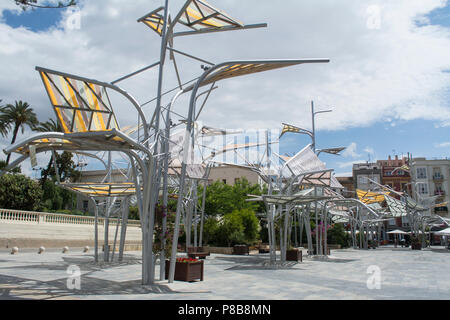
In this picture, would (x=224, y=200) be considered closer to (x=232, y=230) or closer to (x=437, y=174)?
(x=232, y=230)

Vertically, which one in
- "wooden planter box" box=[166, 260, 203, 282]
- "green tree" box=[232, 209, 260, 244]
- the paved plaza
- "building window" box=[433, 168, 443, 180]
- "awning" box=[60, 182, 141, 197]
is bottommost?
the paved plaza

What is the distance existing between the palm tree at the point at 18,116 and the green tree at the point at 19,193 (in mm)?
5893

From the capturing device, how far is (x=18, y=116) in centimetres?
4338

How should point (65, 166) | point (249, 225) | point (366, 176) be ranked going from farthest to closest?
point (366, 176), point (65, 166), point (249, 225)

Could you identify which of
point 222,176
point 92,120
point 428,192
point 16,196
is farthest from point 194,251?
point 428,192

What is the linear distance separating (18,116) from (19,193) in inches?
423

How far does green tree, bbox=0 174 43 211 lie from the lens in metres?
37.0

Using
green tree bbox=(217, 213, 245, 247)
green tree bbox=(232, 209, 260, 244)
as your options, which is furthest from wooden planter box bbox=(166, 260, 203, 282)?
green tree bbox=(232, 209, 260, 244)

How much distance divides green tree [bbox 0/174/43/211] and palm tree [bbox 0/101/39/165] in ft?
19.3

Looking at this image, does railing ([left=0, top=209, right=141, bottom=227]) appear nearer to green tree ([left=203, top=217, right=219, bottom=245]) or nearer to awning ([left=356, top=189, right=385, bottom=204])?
green tree ([left=203, top=217, right=219, bottom=245])

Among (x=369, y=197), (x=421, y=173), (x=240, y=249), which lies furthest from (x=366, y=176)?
(x=240, y=249)

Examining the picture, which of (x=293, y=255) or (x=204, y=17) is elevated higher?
(x=204, y=17)

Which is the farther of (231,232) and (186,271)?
(231,232)

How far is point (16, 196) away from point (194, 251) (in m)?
24.4
